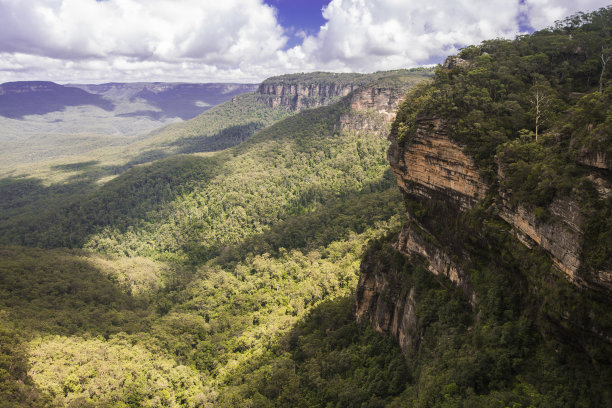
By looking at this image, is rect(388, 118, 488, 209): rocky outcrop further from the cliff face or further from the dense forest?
the dense forest

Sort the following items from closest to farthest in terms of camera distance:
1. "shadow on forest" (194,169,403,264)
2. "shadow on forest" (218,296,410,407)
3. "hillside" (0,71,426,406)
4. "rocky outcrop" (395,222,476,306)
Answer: "rocky outcrop" (395,222,476,306), "shadow on forest" (218,296,410,407), "hillside" (0,71,426,406), "shadow on forest" (194,169,403,264)

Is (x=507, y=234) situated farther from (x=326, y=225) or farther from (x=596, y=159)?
(x=326, y=225)

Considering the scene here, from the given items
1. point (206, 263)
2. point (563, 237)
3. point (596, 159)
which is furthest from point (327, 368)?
point (206, 263)

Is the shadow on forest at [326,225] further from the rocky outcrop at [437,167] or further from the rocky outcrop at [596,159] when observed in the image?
the rocky outcrop at [596,159]

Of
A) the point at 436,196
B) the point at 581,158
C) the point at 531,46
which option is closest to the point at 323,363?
the point at 436,196

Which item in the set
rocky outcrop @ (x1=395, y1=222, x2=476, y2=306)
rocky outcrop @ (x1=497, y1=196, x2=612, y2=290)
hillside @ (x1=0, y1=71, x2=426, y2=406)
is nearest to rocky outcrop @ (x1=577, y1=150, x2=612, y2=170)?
rocky outcrop @ (x1=497, y1=196, x2=612, y2=290)

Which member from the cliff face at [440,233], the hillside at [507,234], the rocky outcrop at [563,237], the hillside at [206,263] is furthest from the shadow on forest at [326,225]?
the rocky outcrop at [563,237]

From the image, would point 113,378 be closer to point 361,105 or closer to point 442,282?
point 442,282
